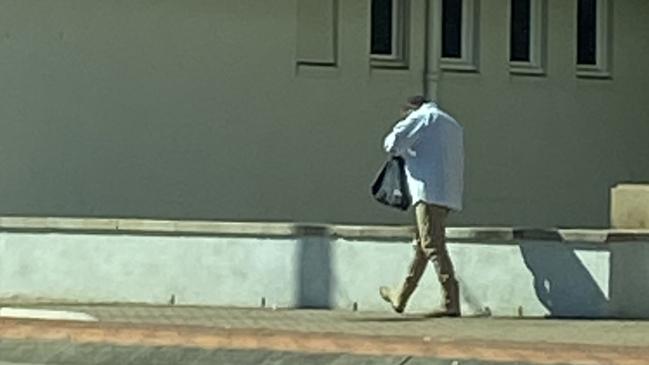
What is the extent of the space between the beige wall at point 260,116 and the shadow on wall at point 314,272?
412cm

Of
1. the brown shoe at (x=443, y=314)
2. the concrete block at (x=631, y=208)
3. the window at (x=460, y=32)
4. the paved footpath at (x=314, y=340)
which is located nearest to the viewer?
the paved footpath at (x=314, y=340)

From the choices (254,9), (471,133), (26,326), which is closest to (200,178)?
(254,9)

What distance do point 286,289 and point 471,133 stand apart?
18.6 ft

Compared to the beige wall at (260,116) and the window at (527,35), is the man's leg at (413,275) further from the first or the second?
the window at (527,35)

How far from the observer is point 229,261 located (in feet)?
48.2

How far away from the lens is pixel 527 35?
66.6ft

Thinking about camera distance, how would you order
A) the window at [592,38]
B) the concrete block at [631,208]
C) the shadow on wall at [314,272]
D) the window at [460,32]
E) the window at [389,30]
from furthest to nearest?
the window at [592,38]
the window at [460,32]
the window at [389,30]
the concrete block at [631,208]
the shadow on wall at [314,272]

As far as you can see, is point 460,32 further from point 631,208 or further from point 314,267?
point 314,267

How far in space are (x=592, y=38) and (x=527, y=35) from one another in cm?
84

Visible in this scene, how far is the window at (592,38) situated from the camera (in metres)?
20.4

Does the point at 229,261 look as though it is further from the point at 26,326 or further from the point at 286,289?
the point at 26,326

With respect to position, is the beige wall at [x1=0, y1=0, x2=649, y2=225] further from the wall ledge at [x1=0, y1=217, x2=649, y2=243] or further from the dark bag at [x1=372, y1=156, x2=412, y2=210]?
the dark bag at [x1=372, y1=156, x2=412, y2=210]

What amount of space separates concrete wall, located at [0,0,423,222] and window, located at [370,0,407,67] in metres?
0.25

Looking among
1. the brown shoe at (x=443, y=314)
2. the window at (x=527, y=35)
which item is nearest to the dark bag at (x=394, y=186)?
the brown shoe at (x=443, y=314)
